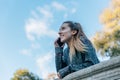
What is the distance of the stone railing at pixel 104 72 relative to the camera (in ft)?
6.43

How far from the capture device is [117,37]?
16.8 metres

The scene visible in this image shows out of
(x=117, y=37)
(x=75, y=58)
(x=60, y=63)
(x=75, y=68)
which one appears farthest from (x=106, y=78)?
(x=117, y=37)

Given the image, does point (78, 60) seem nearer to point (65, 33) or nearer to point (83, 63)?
point (83, 63)

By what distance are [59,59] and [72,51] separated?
20cm

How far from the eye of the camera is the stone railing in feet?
6.43

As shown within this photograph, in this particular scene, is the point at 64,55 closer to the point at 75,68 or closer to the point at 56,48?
the point at 56,48

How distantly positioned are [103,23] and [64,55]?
48.9 feet

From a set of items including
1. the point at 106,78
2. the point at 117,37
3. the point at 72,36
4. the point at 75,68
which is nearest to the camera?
the point at 106,78

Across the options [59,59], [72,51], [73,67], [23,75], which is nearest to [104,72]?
[73,67]

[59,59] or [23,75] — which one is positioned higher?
[23,75]

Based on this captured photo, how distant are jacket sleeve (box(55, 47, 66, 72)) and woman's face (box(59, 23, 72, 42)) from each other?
0.12m

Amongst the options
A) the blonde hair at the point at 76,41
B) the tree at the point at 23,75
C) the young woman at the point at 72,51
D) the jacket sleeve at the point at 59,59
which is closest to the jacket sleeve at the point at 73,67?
the young woman at the point at 72,51

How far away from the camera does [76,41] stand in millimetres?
2893

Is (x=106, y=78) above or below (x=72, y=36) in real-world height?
below
